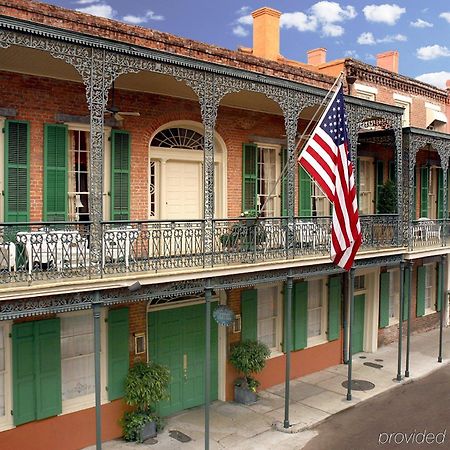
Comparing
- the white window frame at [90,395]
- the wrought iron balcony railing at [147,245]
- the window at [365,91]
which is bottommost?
the white window frame at [90,395]

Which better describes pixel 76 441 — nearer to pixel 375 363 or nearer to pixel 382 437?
pixel 382 437

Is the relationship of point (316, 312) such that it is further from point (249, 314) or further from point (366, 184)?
point (366, 184)

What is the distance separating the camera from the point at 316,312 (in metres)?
14.6

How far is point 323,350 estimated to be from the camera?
14.5m

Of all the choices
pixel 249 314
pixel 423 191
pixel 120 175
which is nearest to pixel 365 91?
pixel 423 191

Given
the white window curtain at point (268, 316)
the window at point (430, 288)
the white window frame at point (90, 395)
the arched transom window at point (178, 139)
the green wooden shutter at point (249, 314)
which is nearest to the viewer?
the white window frame at point (90, 395)

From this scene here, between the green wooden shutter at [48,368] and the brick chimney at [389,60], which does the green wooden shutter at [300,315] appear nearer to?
the green wooden shutter at [48,368]

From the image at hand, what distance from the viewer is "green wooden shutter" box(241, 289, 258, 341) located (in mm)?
12516

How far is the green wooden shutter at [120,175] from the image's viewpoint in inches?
408

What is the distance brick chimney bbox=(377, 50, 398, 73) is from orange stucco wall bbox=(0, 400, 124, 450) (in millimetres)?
16042

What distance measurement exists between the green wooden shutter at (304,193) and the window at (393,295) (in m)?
4.82

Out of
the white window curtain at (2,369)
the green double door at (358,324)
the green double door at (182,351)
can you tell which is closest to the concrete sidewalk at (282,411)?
the green double door at (182,351)

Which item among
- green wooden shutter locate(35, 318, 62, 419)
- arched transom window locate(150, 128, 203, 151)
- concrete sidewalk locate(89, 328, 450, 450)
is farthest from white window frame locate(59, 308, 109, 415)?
arched transom window locate(150, 128, 203, 151)

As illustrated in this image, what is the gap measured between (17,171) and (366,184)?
1085cm
